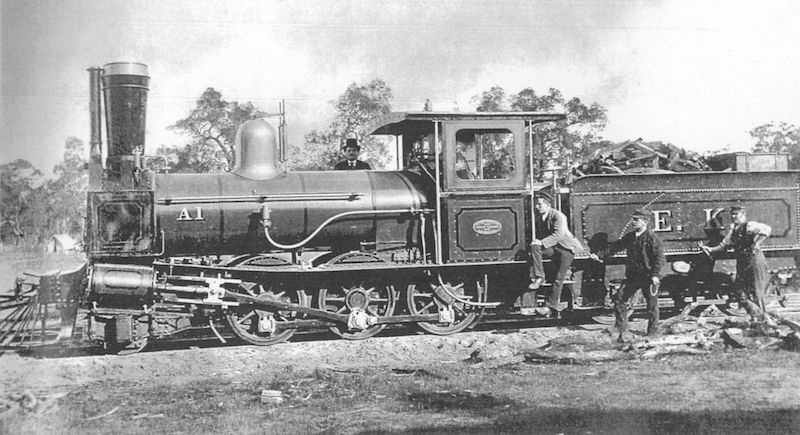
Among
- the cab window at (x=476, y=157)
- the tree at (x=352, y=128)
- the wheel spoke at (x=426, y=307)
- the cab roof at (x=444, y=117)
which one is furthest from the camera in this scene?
the tree at (x=352, y=128)

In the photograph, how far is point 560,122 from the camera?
108 feet

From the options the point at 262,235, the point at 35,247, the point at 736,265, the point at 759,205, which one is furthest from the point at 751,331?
the point at 35,247

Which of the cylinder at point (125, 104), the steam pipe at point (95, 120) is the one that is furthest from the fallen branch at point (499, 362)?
the steam pipe at point (95, 120)

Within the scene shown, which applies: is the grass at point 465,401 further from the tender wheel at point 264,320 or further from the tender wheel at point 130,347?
the tender wheel at point 130,347

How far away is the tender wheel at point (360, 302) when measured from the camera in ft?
31.3

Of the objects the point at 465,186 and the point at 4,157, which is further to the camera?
the point at 465,186

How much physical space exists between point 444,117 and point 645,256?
3201 millimetres

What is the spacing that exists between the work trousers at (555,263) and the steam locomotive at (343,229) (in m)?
0.25

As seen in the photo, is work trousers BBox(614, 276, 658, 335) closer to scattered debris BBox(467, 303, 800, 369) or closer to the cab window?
scattered debris BBox(467, 303, 800, 369)

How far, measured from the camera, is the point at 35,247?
97.6 feet

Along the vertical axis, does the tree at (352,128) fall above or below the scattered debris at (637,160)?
above

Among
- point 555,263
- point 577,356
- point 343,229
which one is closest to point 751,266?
point 555,263

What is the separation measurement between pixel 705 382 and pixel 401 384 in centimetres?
292

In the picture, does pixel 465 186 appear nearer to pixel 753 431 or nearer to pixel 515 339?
pixel 515 339
